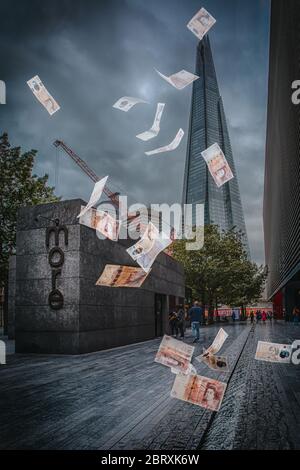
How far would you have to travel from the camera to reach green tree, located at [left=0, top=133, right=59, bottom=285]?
23.1 metres

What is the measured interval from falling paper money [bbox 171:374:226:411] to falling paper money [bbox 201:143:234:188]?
4611mm

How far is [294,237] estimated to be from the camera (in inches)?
1152

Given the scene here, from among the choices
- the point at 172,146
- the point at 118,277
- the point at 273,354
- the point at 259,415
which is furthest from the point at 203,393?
the point at 118,277

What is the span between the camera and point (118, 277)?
14953 millimetres

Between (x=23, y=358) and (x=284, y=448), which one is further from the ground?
(x=284, y=448)

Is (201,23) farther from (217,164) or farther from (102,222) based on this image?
(102,222)

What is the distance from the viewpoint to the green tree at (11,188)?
75.8ft

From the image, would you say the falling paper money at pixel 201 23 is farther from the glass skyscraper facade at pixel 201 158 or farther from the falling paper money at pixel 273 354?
the glass skyscraper facade at pixel 201 158

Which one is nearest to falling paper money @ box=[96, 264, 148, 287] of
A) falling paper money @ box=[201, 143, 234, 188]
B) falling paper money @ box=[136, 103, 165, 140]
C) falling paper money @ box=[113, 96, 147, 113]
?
falling paper money @ box=[201, 143, 234, 188]

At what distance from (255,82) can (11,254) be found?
1780 cm

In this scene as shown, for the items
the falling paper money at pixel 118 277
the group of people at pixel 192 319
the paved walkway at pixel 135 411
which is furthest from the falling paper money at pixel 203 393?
the group of people at pixel 192 319

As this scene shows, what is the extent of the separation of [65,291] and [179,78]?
7788 millimetres
